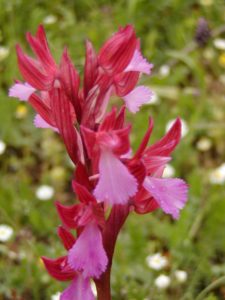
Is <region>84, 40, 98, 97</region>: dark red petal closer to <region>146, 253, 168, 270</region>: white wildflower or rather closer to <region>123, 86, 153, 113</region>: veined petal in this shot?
<region>123, 86, 153, 113</region>: veined petal

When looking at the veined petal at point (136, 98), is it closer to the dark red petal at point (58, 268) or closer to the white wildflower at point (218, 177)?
the dark red petal at point (58, 268)

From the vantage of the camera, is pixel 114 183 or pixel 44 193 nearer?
pixel 114 183

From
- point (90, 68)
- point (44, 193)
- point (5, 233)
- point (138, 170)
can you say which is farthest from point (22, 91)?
A: point (44, 193)

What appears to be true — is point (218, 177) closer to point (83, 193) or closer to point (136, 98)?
point (136, 98)

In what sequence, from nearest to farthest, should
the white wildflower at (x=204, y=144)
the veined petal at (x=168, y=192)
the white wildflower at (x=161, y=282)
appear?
the veined petal at (x=168, y=192)
the white wildflower at (x=161, y=282)
the white wildflower at (x=204, y=144)

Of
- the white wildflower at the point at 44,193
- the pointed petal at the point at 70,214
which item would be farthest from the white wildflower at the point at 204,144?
the pointed petal at the point at 70,214

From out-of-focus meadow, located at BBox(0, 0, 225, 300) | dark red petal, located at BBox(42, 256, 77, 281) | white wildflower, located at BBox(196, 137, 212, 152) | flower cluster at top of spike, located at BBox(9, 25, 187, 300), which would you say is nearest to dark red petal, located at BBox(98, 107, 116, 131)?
flower cluster at top of spike, located at BBox(9, 25, 187, 300)
